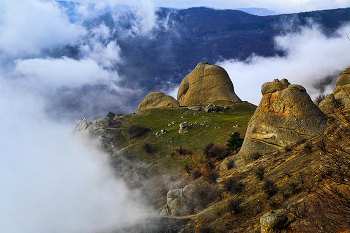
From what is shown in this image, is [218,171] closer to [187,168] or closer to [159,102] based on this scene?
[187,168]

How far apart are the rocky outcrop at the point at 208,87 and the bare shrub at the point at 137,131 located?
19.8 m

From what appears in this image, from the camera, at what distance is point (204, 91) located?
62.5 meters

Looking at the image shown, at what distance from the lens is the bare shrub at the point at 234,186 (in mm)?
19859

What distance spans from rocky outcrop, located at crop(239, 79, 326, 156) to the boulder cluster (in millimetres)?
34955

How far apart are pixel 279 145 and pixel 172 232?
506 inches

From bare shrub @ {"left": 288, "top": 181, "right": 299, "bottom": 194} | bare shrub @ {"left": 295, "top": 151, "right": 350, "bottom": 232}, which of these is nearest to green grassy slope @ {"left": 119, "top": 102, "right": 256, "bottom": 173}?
bare shrub @ {"left": 288, "top": 181, "right": 299, "bottom": 194}

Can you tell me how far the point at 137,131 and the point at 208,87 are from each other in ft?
81.3

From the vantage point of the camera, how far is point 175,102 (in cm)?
6053

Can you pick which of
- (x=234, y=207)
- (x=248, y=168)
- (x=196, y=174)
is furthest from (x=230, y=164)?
(x=234, y=207)

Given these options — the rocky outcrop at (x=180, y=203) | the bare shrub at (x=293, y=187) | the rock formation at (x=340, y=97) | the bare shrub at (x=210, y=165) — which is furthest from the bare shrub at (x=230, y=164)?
the rock formation at (x=340, y=97)

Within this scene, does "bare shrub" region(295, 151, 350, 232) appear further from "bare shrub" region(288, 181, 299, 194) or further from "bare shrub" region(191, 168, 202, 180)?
"bare shrub" region(191, 168, 202, 180)

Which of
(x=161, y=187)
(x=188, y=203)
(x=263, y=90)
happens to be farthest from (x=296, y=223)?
(x=161, y=187)

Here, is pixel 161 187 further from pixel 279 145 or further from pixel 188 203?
pixel 279 145

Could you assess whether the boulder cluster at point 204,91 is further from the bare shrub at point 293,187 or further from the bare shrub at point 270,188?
the bare shrub at point 293,187
